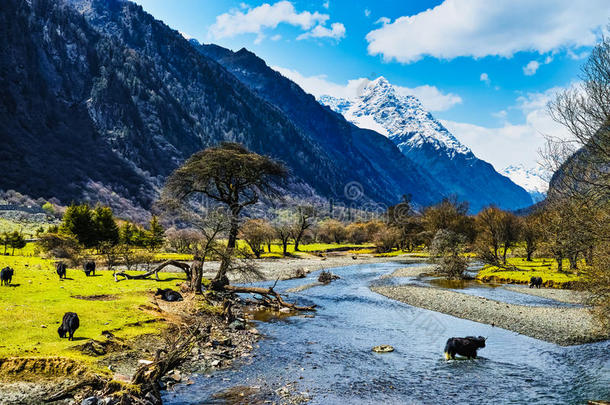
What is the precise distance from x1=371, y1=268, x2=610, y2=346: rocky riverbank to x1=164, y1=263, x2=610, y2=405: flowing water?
135 cm

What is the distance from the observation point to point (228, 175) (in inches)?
1510

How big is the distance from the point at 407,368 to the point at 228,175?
25.9m

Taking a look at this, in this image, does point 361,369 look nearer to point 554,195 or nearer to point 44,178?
point 554,195

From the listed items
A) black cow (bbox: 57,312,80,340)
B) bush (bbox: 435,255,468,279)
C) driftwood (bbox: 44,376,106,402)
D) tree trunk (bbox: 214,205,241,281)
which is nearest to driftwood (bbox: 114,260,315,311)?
tree trunk (bbox: 214,205,241,281)

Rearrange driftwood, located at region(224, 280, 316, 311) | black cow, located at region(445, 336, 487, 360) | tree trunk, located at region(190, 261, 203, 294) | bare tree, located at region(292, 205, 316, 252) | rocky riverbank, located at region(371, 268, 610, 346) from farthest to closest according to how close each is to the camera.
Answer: bare tree, located at region(292, 205, 316, 252) < driftwood, located at region(224, 280, 316, 311) < tree trunk, located at region(190, 261, 203, 294) < rocky riverbank, located at region(371, 268, 610, 346) < black cow, located at region(445, 336, 487, 360)

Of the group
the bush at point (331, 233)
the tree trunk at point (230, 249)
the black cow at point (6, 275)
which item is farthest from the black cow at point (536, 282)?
the bush at point (331, 233)

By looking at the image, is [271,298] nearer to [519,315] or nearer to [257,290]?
[257,290]

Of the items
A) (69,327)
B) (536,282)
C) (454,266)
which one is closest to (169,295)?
(69,327)

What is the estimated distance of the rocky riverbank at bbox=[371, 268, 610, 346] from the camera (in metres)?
23.9

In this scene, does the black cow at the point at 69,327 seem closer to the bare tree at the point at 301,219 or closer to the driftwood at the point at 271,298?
the driftwood at the point at 271,298

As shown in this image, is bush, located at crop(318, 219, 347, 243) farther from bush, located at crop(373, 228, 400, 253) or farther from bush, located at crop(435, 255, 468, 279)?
bush, located at crop(435, 255, 468, 279)

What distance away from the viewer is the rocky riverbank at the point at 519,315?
78.4 ft

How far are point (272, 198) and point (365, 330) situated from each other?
64.7 ft

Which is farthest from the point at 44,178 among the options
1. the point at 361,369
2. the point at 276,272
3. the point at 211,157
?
the point at 361,369
